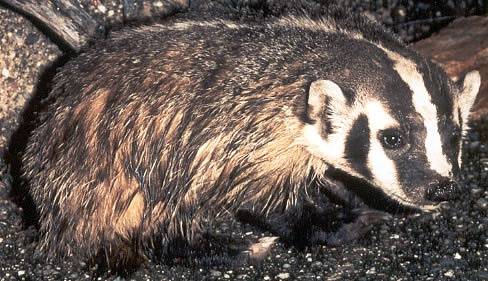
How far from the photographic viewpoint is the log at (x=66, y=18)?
11.0 ft

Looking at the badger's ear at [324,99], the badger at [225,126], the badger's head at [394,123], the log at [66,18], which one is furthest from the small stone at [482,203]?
the log at [66,18]

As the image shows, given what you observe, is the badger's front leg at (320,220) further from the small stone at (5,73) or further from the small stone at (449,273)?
the small stone at (5,73)

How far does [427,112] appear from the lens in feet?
8.85

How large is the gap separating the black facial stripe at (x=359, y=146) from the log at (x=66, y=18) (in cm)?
117

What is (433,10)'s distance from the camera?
457 cm

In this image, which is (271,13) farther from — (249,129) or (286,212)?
(286,212)

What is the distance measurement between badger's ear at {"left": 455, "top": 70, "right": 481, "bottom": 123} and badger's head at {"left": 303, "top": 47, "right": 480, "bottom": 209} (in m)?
0.10

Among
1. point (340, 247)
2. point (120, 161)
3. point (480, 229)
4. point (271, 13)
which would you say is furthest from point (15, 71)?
point (480, 229)

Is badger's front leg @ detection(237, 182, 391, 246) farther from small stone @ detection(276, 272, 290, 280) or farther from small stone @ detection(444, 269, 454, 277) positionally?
small stone @ detection(444, 269, 454, 277)

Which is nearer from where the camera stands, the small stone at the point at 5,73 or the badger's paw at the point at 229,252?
the badger's paw at the point at 229,252

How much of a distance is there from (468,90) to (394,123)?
382 mm

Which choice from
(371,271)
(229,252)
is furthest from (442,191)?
(229,252)

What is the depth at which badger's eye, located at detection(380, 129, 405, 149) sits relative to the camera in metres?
2.73

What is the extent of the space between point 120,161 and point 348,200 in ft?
3.19
